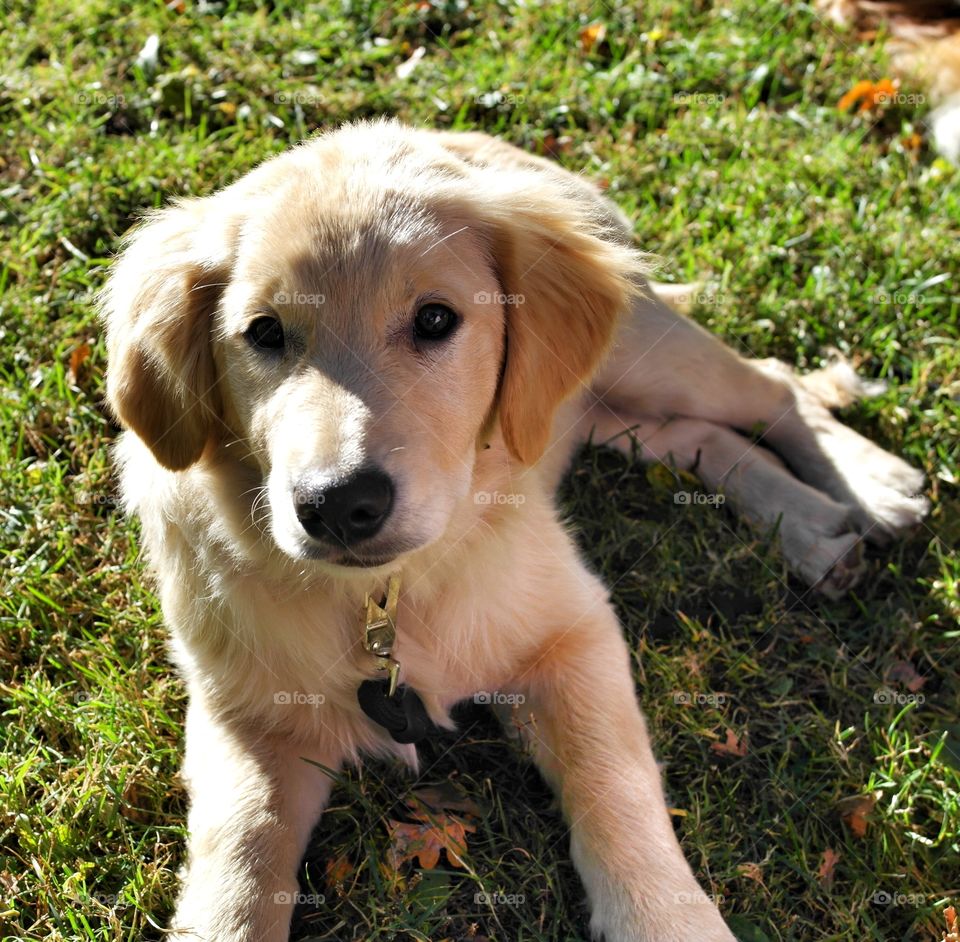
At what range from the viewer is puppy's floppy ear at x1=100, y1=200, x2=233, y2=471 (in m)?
2.64

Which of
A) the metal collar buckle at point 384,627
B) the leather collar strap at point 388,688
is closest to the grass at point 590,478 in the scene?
the leather collar strap at point 388,688

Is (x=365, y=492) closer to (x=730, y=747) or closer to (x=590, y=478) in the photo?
(x=730, y=747)

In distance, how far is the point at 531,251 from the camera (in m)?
2.78

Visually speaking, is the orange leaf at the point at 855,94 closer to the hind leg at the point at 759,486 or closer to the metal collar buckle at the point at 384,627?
→ the hind leg at the point at 759,486

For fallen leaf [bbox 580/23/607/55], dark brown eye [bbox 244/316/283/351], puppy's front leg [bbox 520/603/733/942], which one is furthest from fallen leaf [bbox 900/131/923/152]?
dark brown eye [bbox 244/316/283/351]

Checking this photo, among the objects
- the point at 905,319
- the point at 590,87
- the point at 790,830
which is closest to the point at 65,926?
the point at 790,830

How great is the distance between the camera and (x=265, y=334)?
2.52 meters

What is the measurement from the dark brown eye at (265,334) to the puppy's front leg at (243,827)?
1.05 meters

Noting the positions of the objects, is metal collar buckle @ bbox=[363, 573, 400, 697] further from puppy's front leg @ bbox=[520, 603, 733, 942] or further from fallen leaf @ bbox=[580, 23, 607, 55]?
fallen leaf @ bbox=[580, 23, 607, 55]

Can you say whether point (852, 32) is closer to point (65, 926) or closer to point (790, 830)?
point (790, 830)

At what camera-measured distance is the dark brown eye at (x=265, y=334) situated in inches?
98.7

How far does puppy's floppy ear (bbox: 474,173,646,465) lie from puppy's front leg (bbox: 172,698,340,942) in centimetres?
106

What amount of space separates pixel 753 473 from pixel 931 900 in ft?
5.20

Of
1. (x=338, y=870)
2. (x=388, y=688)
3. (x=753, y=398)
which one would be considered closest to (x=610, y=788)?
(x=388, y=688)
